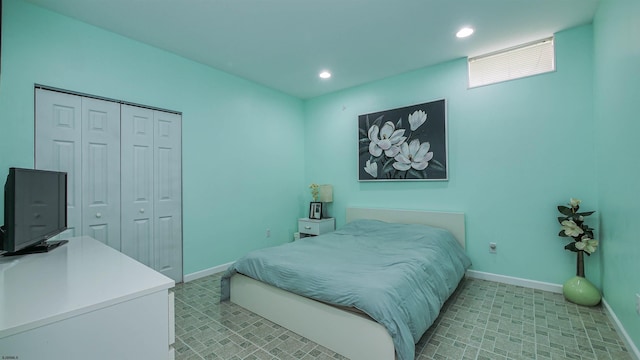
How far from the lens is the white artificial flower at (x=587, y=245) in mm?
2426

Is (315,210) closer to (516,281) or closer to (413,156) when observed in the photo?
(413,156)

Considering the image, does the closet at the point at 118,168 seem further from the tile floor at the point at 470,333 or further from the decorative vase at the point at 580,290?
the decorative vase at the point at 580,290

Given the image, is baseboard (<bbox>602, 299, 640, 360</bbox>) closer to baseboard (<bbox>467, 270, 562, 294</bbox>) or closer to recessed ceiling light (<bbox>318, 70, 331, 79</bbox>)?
baseboard (<bbox>467, 270, 562, 294</bbox>)

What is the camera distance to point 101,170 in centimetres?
261

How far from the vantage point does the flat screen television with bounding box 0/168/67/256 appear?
1501mm

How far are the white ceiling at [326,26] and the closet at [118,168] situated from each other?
838mm

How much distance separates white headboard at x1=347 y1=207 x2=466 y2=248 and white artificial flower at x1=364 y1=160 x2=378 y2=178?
1.75 ft

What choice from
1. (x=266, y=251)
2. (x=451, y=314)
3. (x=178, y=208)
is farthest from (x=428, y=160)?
(x=178, y=208)

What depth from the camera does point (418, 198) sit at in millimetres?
3621

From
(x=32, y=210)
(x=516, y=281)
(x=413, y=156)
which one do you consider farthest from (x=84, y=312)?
(x=516, y=281)

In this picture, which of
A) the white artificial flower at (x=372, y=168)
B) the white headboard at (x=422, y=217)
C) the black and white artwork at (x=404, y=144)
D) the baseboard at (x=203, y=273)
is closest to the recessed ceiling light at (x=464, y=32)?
the black and white artwork at (x=404, y=144)

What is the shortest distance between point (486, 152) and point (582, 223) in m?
1.10

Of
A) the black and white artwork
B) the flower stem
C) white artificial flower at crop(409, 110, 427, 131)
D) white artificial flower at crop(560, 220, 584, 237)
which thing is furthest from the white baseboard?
white artificial flower at crop(409, 110, 427, 131)

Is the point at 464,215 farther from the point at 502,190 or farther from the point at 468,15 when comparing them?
the point at 468,15
